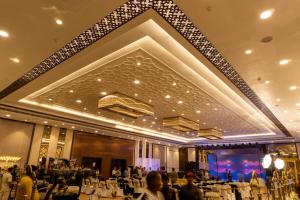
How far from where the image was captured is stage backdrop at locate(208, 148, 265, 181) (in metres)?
21.1

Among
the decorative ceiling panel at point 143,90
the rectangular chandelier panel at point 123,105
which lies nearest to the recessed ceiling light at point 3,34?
the decorative ceiling panel at point 143,90

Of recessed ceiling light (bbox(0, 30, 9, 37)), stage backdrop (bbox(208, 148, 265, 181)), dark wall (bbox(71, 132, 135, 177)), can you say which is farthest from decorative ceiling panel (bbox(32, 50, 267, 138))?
stage backdrop (bbox(208, 148, 265, 181))

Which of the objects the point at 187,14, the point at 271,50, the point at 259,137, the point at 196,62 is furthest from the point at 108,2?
the point at 259,137

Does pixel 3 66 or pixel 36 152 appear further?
pixel 36 152

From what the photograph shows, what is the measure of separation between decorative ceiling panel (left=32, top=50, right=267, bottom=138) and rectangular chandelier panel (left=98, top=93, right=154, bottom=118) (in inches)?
8.0

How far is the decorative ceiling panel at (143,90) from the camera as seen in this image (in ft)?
20.1

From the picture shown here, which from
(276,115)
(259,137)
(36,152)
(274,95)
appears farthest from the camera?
(259,137)

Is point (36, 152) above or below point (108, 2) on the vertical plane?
below

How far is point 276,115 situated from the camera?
33.2ft

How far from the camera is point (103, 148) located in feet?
53.3

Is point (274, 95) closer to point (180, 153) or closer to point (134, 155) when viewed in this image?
point (134, 155)

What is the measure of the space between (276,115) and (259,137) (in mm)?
8552

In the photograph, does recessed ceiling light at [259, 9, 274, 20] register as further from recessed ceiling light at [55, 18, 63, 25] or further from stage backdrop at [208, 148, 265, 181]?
stage backdrop at [208, 148, 265, 181]

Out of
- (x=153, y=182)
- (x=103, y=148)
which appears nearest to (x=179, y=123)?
(x=103, y=148)
